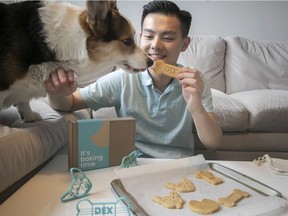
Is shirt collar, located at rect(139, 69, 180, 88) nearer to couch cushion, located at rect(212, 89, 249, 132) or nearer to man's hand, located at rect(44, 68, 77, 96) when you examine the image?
man's hand, located at rect(44, 68, 77, 96)

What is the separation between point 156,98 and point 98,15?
485 millimetres

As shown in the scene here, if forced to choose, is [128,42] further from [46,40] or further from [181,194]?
[181,194]

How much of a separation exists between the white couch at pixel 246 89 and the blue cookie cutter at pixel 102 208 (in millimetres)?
1218

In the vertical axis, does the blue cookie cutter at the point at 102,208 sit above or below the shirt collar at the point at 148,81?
below

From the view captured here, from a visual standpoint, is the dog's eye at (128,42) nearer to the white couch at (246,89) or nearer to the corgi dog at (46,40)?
the corgi dog at (46,40)

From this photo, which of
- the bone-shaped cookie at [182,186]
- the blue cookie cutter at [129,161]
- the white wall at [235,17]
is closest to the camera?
the bone-shaped cookie at [182,186]

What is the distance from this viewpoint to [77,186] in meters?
0.72

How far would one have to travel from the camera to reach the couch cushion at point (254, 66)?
2.45m

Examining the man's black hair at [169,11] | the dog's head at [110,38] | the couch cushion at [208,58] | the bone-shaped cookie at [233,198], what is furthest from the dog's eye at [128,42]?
the couch cushion at [208,58]

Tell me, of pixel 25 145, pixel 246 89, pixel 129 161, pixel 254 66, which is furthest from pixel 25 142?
pixel 254 66

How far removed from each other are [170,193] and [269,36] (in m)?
2.74

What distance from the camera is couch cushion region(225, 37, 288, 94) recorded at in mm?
2453

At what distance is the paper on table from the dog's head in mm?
402

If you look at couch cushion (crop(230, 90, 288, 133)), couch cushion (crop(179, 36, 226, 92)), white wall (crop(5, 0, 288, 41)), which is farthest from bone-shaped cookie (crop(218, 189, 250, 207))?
white wall (crop(5, 0, 288, 41))
